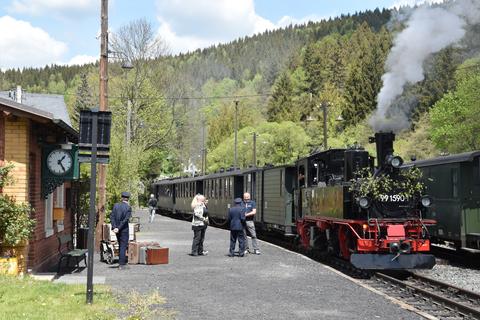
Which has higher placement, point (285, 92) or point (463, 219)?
point (285, 92)

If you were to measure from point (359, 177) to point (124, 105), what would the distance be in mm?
29824

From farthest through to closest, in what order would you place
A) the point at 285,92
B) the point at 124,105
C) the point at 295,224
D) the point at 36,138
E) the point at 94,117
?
the point at 285,92 → the point at 124,105 → the point at 295,224 → the point at 36,138 → the point at 94,117

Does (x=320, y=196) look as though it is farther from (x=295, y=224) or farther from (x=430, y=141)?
(x=430, y=141)

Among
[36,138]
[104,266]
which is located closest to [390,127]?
[104,266]

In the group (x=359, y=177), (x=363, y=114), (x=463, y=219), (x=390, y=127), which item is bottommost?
(x=463, y=219)

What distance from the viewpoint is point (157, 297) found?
10328 millimetres

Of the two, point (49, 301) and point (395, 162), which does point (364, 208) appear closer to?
point (395, 162)

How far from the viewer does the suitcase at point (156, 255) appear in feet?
51.9

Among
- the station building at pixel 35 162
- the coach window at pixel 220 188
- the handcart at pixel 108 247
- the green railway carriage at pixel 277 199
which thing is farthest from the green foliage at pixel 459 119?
the station building at pixel 35 162

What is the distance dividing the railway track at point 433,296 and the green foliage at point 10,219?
6.66 m

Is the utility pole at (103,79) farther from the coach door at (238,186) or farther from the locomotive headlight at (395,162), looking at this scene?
the coach door at (238,186)

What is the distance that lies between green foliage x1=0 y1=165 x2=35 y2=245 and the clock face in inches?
82.0

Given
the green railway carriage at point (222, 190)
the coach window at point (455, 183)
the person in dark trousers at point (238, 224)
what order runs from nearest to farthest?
1. the coach window at point (455, 183)
2. the person in dark trousers at point (238, 224)
3. the green railway carriage at point (222, 190)

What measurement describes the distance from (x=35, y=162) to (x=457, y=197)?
33.6 ft
